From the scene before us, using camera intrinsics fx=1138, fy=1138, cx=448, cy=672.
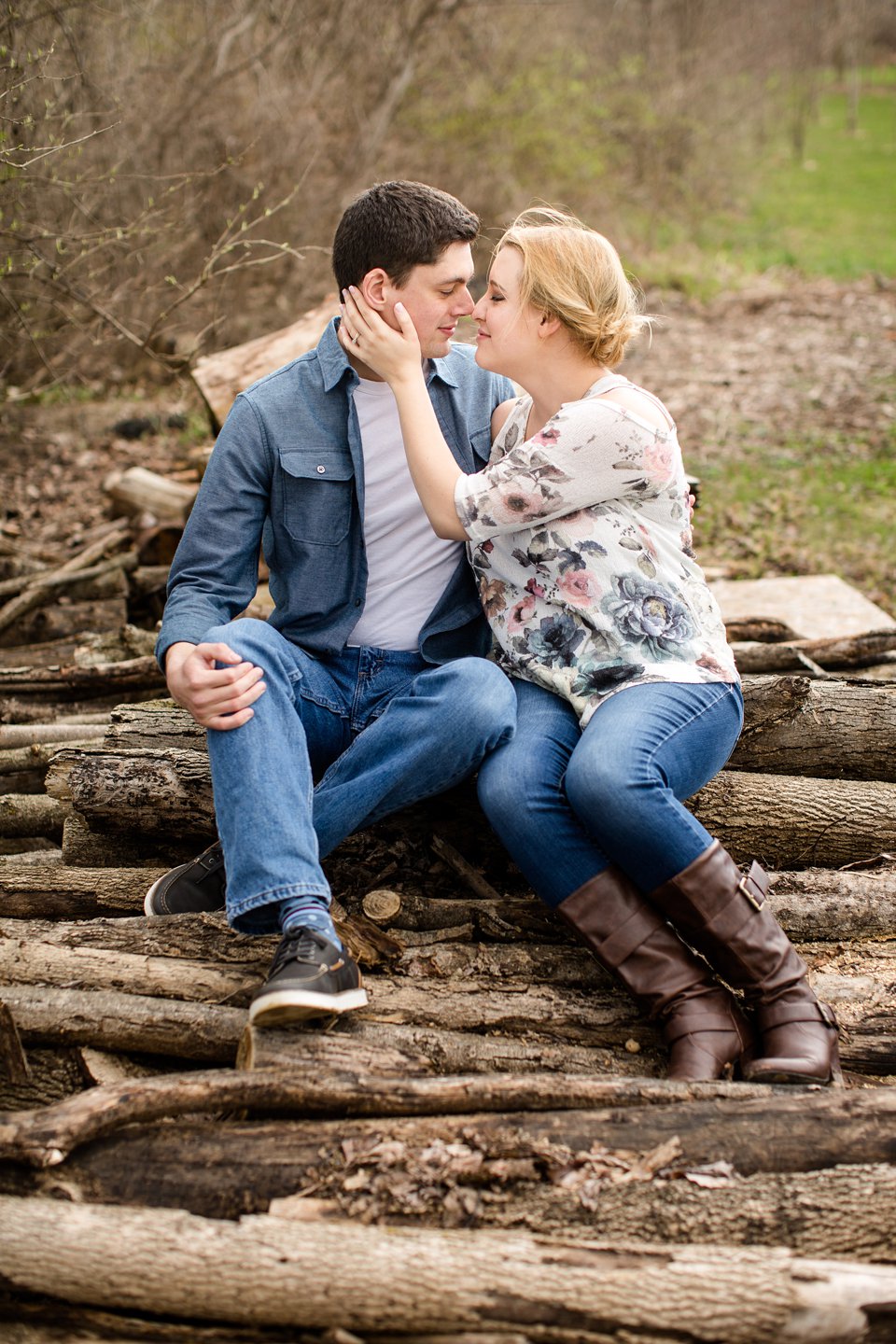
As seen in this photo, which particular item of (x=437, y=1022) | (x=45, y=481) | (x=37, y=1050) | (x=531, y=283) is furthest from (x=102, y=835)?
(x=45, y=481)

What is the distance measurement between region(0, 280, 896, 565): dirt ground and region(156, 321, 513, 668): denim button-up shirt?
3.82 metres

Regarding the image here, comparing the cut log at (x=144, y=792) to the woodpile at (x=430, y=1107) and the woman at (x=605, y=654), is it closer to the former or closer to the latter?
the woodpile at (x=430, y=1107)

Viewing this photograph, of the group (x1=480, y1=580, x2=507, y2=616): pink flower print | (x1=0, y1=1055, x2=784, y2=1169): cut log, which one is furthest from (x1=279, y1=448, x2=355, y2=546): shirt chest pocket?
(x1=0, y1=1055, x2=784, y2=1169): cut log

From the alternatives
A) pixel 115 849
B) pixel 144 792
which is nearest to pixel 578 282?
pixel 144 792

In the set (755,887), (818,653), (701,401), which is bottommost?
(701,401)

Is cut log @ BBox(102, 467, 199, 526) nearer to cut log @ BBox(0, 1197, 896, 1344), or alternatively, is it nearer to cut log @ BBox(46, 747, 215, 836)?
cut log @ BBox(46, 747, 215, 836)

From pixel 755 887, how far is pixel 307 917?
3.72 ft

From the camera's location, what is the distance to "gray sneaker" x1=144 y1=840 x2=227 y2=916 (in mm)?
3188

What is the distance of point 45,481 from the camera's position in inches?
328

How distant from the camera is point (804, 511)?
8062mm

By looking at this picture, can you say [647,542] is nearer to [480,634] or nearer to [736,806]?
[480,634]

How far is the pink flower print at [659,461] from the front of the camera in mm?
3059

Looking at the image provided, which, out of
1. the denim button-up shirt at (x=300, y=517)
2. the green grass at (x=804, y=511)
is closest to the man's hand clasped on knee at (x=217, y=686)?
the denim button-up shirt at (x=300, y=517)

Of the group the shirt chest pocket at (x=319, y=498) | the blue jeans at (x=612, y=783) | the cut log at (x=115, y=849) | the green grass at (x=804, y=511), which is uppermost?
the shirt chest pocket at (x=319, y=498)
